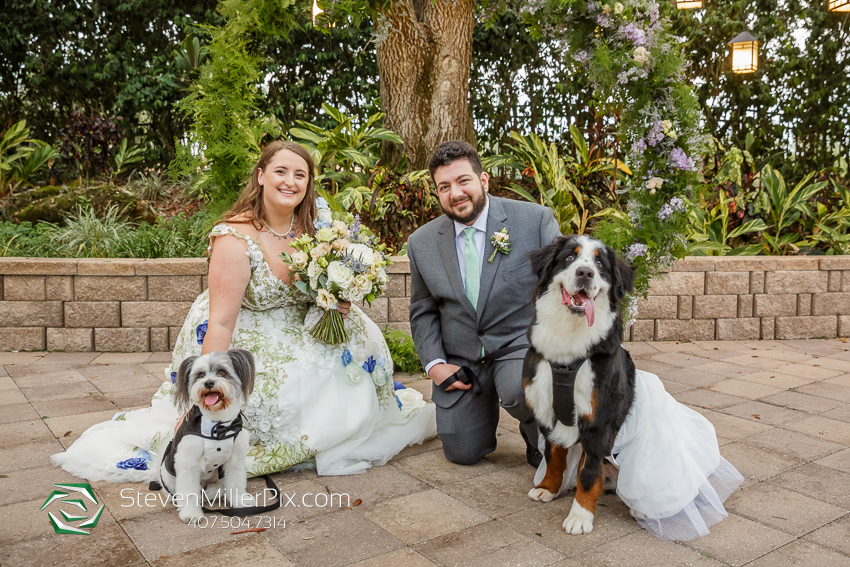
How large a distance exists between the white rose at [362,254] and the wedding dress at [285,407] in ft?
1.23

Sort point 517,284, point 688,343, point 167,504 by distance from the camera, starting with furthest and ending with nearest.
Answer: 1. point 688,343
2. point 517,284
3. point 167,504

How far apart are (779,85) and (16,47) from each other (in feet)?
34.7

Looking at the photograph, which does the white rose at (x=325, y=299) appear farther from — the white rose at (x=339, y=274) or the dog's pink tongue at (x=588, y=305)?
the dog's pink tongue at (x=588, y=305)

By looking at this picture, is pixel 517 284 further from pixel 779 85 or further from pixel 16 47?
pixel 16 47

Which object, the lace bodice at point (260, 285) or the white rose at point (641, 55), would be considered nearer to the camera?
the lace bodice at point (260, 285)

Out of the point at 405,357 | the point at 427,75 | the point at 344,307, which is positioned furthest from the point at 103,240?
the point at 344,307

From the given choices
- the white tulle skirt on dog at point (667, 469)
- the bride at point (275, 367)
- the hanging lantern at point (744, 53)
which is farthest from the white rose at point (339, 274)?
the hanging lantern at point (744, 53)

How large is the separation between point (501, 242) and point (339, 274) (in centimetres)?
80

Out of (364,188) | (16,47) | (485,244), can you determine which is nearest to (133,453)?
(485,244)

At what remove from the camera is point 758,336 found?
6410 millimetres

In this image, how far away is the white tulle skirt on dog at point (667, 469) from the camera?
2443 millimetres

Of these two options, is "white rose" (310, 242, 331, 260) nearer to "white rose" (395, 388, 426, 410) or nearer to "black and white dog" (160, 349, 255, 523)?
"black and white dog" (160, 349, 255, 523)

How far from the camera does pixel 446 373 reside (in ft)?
10.6

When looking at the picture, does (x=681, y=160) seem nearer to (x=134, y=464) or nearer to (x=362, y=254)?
(x=362, y=254)
